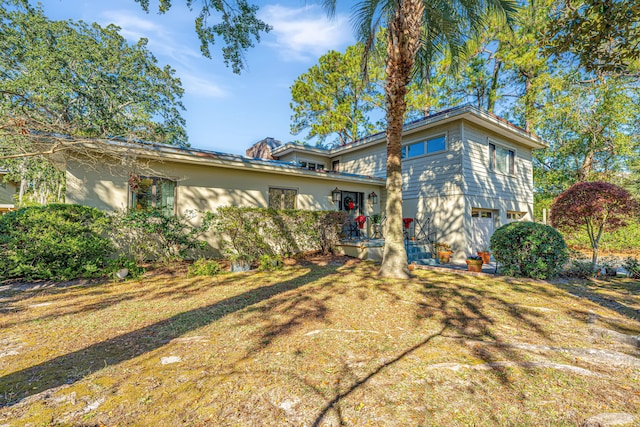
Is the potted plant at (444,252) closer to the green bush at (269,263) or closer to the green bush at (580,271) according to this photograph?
the green bush at (580,271)

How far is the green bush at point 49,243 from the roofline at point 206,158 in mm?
1708

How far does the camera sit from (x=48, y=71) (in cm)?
1460

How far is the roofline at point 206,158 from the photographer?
6.80 meters

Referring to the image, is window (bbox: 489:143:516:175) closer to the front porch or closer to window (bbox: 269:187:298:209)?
the front porch

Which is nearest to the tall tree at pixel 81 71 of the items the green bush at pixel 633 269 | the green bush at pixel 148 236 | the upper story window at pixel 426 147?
the green bush at pixel 148 236

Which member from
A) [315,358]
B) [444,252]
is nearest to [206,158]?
[315,358]

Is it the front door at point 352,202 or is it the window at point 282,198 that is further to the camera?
the front door at point 352,202

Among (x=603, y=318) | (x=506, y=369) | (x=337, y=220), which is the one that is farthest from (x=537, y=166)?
Answer: (x=506, y=369)

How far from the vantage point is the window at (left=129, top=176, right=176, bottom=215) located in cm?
773

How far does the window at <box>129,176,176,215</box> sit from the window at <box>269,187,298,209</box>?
10.5 feet

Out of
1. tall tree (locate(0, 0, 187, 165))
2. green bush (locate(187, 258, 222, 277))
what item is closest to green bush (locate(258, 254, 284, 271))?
green bush (locate(187, 258, 222, 277))

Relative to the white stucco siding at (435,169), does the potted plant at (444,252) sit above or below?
below

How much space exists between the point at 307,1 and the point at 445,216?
821 cm

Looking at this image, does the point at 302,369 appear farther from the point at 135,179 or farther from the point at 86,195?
the point at 86,195
